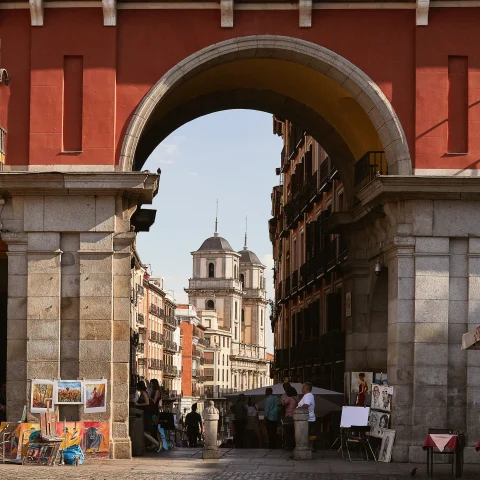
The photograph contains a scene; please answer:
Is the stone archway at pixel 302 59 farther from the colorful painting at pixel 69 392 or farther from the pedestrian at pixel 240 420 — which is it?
the pedestrian at pixel 240 420

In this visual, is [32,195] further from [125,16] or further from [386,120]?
[386,120]

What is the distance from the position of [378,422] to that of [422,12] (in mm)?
8891

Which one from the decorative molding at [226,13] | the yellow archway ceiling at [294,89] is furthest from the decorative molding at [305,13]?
the yellow archway ceiling at [294,89]

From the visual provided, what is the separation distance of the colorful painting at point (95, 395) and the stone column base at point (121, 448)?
0.72 meters

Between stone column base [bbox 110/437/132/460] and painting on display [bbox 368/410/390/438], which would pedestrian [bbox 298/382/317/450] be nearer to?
painting on display [bbox 368/410/390/438]

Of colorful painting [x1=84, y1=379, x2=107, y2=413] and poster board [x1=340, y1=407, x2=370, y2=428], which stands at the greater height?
colorful painting [x1=84, y1=379, x2=107, y2=413]

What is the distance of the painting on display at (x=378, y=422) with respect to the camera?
30641mm

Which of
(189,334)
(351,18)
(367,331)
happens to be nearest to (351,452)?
(367,331)

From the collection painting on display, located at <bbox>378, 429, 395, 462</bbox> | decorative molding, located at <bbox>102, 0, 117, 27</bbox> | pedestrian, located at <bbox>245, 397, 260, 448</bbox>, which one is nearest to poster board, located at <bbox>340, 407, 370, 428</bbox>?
painting on display, located at <bbox>378, 429, 395, 462</bbox>

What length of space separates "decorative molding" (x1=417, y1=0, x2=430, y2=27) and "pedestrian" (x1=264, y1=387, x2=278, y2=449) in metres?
10.4

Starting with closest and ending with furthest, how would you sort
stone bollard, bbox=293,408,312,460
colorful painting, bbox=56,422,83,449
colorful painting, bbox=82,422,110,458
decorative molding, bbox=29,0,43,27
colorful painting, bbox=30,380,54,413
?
colorful painting, bbox=56,422,83,449, colorful painting, bbox=82,422,110,458, colorful painting, bbox=30,380,54,413, stone bollard, bbox=293,408,312,460, decorative molding, bbox=29,0,43,27

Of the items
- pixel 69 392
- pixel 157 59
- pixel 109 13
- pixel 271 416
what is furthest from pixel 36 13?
pixel 271 416

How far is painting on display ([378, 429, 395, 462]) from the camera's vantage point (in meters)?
30.0

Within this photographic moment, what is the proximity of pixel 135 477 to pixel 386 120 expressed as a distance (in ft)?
33.5
